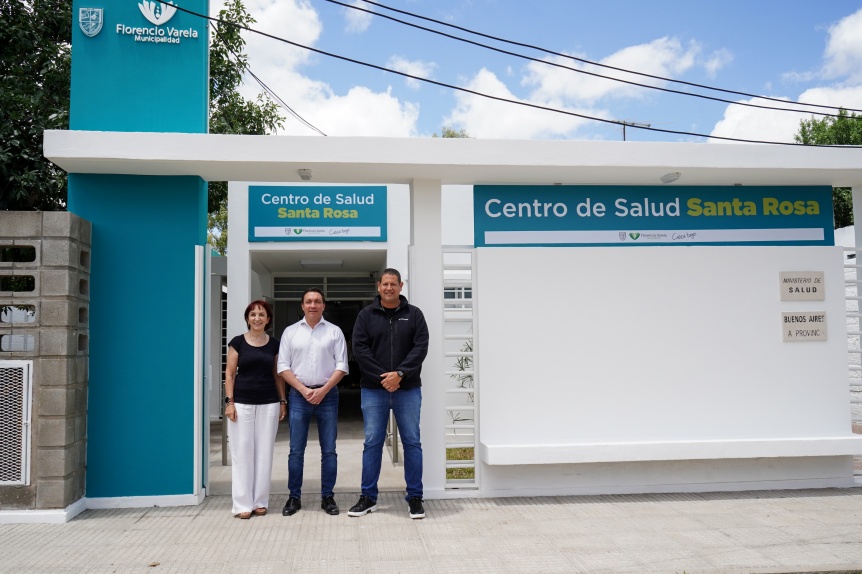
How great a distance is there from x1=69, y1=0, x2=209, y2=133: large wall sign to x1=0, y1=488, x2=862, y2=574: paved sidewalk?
3.56 metres

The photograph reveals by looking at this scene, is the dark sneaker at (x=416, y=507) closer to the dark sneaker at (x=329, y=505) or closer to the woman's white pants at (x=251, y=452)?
the dark sneaker at (x=329, y=505)

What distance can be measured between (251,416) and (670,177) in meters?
4.36

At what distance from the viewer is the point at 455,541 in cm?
512

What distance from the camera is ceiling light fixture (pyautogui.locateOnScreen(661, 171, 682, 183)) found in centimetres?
649

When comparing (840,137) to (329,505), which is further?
(840,137)

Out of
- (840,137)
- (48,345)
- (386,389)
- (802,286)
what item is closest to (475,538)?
(386,389)

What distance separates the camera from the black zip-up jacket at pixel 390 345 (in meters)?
5.78

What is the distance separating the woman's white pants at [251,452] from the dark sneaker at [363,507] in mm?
740

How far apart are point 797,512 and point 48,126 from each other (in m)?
11.5

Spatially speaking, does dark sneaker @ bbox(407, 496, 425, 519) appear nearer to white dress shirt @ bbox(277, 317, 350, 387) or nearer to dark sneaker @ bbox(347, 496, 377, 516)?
dark sneaker @ bbox(347, 496, 377, 516)

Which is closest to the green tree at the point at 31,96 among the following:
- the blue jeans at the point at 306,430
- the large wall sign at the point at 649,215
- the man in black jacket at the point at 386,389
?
the blue jeans at the point at 306,430

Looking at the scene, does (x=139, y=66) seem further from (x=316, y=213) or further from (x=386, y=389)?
(x=316, y=213)

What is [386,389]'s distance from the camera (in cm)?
579

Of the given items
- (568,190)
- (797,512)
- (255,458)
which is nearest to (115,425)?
(255,458)
